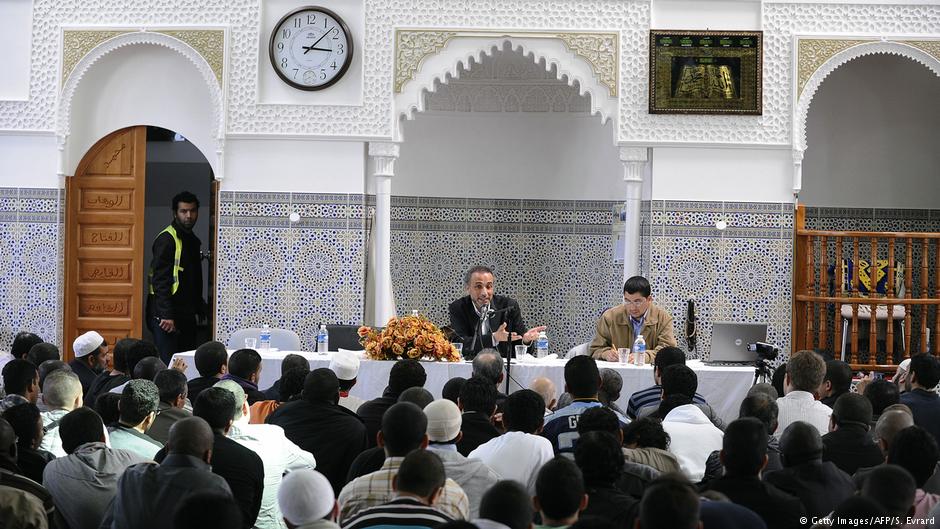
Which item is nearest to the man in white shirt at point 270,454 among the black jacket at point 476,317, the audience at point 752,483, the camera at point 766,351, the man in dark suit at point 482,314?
the audience at point 752,483

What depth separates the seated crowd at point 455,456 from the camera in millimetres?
2695

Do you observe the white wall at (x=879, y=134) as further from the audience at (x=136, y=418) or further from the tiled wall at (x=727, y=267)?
the audience at (x=136, y=418)

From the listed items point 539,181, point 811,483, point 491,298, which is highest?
point 539,181

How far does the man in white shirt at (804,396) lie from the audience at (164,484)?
256 cm

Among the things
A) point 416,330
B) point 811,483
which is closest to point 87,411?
point 811,483

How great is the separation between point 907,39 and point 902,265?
5.75 ft

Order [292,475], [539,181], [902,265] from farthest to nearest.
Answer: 1. [539,181]
2. [902,265]
3. [292,475]

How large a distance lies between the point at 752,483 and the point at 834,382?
2.10 metres

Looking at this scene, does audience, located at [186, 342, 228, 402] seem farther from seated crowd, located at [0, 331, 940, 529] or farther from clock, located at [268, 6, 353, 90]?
clock, located at [268, 6, 353, 90]

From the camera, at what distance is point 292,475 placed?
2.68 meters

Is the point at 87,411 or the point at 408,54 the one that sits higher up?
the point at 408,54

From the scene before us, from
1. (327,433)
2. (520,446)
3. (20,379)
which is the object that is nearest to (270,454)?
(327,433)

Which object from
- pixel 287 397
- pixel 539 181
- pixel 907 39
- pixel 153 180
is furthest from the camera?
pixel 153 180

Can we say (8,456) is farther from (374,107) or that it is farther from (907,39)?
(907,39)
